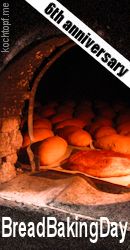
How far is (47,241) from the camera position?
189 cm

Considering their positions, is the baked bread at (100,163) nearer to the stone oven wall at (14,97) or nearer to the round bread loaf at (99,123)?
the stone oven wall at (14,97)

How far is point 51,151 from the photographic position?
2553 mm

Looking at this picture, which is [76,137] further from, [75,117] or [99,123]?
[75,117]

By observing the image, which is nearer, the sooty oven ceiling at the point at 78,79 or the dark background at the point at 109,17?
the dark background at the point at 109,17

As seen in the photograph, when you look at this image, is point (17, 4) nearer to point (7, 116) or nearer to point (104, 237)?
point (7, 116)

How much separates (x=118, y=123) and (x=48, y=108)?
45.5 inches

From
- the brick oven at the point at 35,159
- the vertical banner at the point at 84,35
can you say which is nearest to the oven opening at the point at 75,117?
the brick oven at the point at 35,159

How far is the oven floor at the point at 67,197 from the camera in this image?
1754mm

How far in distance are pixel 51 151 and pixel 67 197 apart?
2.28ft

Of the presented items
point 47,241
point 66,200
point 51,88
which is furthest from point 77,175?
point 51,88

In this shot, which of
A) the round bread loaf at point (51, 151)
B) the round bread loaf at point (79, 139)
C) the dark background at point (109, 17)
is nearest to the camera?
the dark background at point (109, 17)

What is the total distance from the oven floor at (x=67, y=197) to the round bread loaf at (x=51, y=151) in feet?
1.00

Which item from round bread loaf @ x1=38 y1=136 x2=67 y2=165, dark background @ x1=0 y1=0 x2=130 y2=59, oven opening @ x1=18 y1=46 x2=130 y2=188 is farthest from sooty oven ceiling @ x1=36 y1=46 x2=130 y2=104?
dark background @ x1=0 y1=0 x2=130 y2=59

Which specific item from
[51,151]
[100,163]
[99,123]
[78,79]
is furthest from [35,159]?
[78,79]
